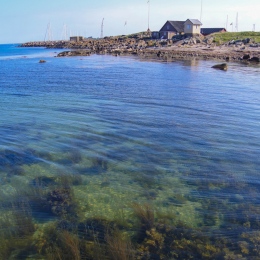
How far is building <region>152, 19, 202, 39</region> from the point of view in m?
91.6

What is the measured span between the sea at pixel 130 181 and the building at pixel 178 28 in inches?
3042

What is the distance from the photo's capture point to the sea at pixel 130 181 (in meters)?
7.42

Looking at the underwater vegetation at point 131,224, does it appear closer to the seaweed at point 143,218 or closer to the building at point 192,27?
the seaweed at point 143,218

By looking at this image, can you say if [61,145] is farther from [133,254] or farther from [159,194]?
[133,254]

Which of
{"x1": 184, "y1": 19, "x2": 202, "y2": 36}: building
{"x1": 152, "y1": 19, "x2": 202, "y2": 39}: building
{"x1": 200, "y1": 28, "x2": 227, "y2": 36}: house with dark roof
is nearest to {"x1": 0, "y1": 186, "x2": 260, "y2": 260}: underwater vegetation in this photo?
{"x1": 184, "y1": 19, "x2": 202, "y2": 36}: building

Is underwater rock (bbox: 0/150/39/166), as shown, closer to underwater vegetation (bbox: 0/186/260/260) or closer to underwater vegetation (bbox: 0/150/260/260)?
underwater vegetation (bbox: 0/150/260/260)

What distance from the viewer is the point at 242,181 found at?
1022 cm

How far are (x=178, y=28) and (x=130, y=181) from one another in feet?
320

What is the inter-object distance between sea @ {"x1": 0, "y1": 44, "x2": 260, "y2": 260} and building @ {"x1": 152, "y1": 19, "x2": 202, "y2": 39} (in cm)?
7726

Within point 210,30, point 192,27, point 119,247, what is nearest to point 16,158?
point 119,247

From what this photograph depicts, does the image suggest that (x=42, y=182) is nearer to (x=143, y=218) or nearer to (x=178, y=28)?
(x=143, y=218)

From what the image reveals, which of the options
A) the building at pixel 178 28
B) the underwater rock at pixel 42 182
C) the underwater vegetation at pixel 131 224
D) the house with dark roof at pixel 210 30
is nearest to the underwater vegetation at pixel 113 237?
the underwater vegetation at pixel 131 224

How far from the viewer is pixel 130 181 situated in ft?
33.8

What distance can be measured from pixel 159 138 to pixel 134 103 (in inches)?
306
